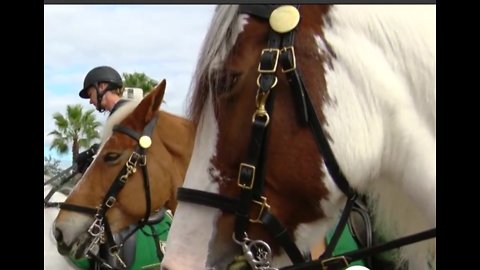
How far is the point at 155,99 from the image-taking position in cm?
338

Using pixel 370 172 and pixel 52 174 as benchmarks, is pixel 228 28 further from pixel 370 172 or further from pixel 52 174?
pixel 52 174

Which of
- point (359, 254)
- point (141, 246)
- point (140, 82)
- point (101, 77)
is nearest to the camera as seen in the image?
point (359, 254)

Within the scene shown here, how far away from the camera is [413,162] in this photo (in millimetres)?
1423

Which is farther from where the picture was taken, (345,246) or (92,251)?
(92,251)

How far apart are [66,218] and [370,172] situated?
96.5 inches

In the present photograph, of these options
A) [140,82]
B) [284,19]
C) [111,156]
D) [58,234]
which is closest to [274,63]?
[284,19]

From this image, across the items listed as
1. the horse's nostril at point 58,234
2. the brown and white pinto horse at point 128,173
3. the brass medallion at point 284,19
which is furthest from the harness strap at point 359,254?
the horse's nostril at point 58,234

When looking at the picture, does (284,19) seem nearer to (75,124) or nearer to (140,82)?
(140,82)

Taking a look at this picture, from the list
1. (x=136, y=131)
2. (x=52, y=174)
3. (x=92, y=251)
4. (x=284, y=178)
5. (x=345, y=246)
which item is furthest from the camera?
(x=52, y=174)

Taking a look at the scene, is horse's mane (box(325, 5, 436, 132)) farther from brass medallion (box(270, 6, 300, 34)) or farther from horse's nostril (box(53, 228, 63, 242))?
horse's nostril (box(53, 228, 63, 242))

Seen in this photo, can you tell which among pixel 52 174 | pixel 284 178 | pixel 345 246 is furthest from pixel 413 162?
pixel 52 174

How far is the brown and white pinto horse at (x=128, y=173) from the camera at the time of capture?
11.0 feet

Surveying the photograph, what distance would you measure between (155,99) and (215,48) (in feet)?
6.43
